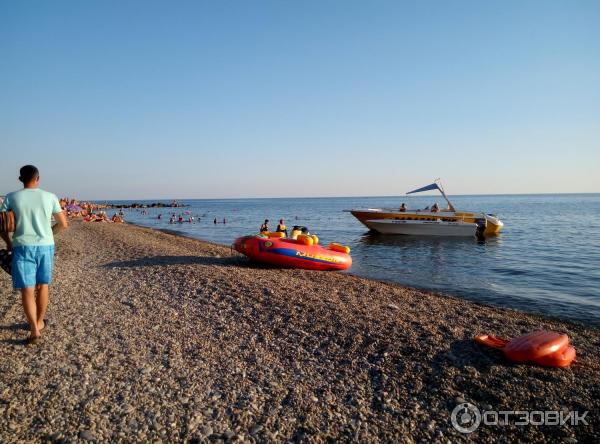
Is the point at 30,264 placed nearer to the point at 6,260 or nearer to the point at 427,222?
the point at 6,260

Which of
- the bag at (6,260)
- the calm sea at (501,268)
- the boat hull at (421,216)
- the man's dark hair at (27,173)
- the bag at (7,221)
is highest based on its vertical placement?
the man's dark hair at (27,173)

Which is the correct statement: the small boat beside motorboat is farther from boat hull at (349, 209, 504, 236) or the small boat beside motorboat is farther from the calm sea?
the calm sea

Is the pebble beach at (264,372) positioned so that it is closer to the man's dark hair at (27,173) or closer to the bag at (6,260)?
the bag at (6,260)

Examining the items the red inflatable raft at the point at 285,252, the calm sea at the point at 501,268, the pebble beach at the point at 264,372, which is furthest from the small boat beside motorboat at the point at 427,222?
the pebble beach at the point at 264,372

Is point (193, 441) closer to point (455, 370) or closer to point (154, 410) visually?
point (154, 410)

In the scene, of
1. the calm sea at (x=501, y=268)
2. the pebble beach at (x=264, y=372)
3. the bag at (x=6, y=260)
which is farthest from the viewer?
the calm sea at (x=501, y=268)

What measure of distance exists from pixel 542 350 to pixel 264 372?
142 inches

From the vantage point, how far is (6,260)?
468 cm

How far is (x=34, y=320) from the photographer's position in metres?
4.66

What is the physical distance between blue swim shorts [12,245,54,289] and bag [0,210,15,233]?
0.24m

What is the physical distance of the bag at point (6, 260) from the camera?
15.2 feet

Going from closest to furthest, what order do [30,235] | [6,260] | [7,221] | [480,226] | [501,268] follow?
[7,221]
[30,235]
[6,260]
[501,268]
[480,226]

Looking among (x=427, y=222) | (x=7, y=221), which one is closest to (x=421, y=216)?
(x=427, y=222)

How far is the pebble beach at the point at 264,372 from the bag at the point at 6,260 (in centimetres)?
98
